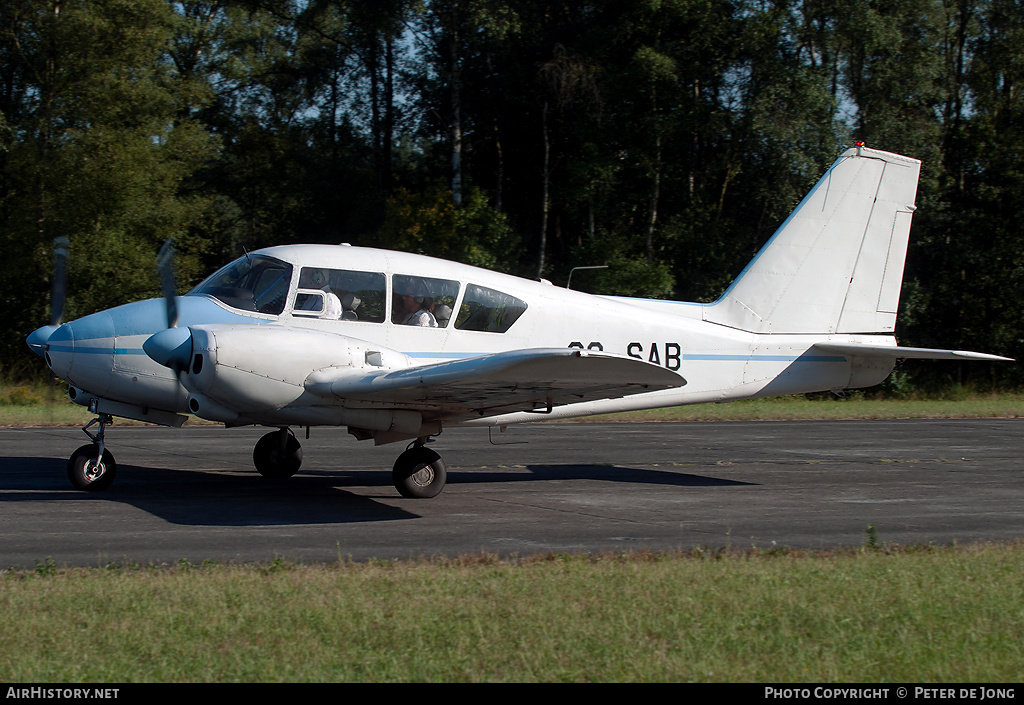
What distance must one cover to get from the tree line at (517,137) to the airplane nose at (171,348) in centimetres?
1822

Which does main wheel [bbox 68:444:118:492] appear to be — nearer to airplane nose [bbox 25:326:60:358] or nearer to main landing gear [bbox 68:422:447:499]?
main landing gear [bbox 68:422:447:499]

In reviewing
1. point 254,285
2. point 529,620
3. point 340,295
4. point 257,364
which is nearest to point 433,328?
point 340,295

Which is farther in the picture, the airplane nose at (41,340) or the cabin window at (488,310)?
the cabin window at (488,310)

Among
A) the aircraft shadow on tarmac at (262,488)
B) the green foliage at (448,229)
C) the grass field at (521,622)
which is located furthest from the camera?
the green foliage at (448,229)

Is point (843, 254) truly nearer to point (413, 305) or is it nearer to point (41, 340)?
point (413, 305)

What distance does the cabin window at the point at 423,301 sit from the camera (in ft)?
34.1

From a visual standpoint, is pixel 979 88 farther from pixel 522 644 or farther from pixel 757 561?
pixel 522 644

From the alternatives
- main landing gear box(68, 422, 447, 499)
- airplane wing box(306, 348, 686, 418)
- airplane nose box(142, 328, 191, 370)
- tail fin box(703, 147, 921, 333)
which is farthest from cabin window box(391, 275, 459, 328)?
tail fin box(703, 147, 921, 333)

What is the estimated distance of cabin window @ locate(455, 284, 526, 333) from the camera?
1070 cm

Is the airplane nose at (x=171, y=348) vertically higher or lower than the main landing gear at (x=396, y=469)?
higher

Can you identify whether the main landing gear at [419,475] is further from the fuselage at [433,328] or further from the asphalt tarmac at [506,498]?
the fuselage at [433,328]

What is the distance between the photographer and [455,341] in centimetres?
1060

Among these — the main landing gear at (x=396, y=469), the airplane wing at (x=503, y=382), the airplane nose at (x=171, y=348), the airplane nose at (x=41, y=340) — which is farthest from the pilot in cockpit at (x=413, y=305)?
the airplane nose at (x=41, y=340)

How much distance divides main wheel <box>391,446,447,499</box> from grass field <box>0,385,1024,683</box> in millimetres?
3052
